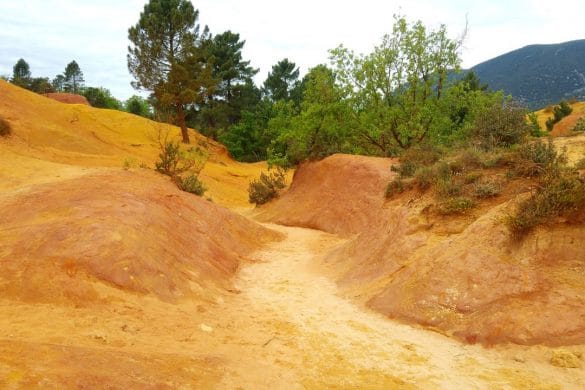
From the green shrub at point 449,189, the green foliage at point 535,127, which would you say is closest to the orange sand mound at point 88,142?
the green shrub at point 449,189

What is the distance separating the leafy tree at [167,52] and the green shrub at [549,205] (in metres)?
25.4

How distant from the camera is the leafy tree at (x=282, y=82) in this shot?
4125cm

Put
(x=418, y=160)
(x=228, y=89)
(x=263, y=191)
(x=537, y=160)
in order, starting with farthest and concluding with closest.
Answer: (x=228, y=89), (x=263, y=191), (x=418, y=160), (x=537, y=160)

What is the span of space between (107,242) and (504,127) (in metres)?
9.75

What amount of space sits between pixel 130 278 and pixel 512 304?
17.1 feet

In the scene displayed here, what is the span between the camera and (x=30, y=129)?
63.1 feet

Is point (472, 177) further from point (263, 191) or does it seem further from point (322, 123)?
point (263, 191)

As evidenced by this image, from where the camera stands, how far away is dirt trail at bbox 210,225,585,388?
4871 mm

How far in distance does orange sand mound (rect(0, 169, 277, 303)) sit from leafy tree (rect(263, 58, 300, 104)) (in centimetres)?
3059

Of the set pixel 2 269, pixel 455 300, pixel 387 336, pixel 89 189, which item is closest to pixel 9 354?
pixel 2 269

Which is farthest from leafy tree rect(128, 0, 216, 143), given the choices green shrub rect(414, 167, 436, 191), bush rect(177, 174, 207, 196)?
green shrub rect(414, 167, 436, 191)

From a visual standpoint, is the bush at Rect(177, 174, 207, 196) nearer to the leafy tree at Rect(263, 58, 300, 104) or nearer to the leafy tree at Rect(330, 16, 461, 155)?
the leafy tree at Rect(330, 16, 461, 155)

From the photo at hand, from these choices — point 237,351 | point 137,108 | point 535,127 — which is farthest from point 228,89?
point 237,351

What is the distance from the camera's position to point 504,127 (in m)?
11.8
